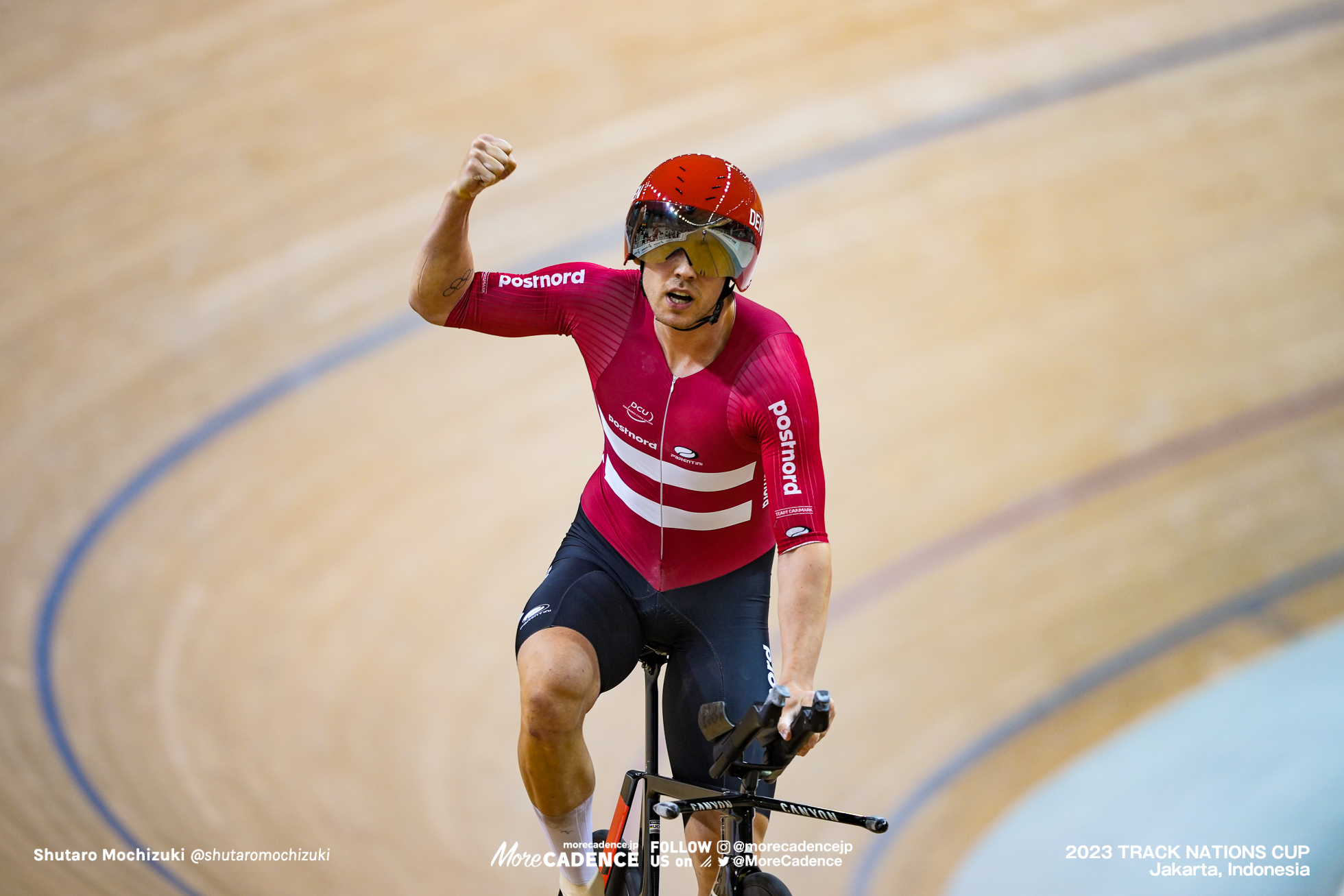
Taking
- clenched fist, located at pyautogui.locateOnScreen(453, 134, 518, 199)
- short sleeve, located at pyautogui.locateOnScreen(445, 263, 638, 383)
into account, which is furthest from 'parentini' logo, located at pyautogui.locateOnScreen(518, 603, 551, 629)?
clenched fist, located at pyautogui.locateOnScreen(453, 134, 518, 199)

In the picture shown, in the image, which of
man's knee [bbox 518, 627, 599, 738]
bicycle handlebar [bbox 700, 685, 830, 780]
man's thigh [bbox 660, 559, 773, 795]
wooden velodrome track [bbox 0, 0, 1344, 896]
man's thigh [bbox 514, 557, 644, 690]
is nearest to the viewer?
bicycle handlebar [bbox 700, 685, 830, 780]

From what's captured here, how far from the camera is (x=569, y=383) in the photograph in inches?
178

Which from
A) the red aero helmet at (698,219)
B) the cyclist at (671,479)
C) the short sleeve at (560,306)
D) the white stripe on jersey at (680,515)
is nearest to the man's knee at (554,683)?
the cyclist at (671,479)

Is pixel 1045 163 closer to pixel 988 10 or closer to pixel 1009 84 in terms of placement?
pixel 1009 84

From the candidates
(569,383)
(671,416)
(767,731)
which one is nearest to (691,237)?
(671,416)

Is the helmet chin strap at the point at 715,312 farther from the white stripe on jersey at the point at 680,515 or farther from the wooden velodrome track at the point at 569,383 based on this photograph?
the wooden velodrome track at the point at 569,383

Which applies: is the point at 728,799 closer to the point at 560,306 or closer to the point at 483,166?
the point at 560,306

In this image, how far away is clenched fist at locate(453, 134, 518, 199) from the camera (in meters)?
2.05

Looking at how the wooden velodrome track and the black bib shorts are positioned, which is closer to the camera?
the black bib shorts

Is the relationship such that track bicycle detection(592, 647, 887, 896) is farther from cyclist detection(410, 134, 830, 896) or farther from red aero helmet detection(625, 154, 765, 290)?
red aero helmet detection(625, 154, 765, 290)

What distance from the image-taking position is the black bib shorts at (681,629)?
218 centimetres

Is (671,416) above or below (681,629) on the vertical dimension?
above

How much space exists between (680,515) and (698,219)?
21.2 inches

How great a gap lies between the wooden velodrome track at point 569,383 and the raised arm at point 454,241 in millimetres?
1587
